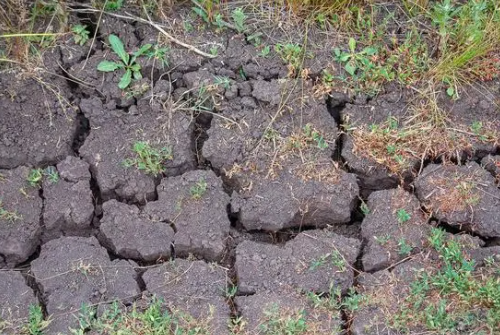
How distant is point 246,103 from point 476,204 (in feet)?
3.47

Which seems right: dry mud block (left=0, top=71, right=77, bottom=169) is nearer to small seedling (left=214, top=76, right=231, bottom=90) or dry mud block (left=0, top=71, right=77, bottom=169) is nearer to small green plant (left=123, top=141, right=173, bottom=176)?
small green plant (left=123, top=141, right=173, bottom=176)

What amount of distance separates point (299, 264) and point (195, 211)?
1.56 feet

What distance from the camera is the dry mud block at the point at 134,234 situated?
3090 millimetres

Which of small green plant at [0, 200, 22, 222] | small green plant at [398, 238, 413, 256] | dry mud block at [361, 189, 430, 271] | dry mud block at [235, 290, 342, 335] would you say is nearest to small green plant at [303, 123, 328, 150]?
dry mud block at [361, 189, 430, 271]

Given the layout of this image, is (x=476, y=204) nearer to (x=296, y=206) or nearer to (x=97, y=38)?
(x=296, y=206)

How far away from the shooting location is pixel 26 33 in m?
3.46

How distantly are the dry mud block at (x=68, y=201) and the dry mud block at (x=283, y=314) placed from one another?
72 cm

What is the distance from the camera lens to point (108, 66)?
11.1 feet

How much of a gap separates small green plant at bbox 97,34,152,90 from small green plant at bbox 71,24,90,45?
0.13m

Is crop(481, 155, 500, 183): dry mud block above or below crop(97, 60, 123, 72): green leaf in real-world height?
below

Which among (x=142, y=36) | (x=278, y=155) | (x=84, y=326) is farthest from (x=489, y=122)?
(x=84, y=326)

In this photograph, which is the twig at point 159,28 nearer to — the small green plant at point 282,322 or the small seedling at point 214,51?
the small seedling at point 214,51

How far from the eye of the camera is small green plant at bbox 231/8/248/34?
11.3 feet

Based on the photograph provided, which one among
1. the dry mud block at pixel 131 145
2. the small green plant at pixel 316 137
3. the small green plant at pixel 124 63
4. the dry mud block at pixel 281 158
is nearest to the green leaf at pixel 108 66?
→ the small green plant at pixel 124 63
